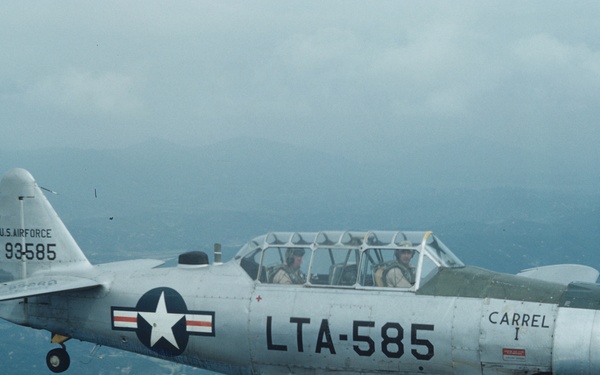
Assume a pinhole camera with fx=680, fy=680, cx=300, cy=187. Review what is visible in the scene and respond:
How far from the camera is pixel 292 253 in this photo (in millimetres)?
13383

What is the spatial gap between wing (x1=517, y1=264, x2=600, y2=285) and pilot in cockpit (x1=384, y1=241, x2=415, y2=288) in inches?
183

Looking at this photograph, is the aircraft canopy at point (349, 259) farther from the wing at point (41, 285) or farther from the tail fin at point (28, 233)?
the tail fin at point (28, 233)

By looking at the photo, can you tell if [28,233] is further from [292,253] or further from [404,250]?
[404,250]

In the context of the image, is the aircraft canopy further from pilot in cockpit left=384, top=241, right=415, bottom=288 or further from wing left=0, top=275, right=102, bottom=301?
wing left=0, top=275, right=102, bottom=301

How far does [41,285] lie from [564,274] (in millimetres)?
12156

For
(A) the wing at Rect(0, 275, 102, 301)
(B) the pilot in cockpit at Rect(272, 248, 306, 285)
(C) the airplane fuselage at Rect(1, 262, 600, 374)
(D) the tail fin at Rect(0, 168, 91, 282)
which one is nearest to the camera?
(C) the airplane fuselage at Rect(1, 262, 600, 374)

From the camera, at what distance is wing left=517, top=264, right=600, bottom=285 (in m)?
16.0

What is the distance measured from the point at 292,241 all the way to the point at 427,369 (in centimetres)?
354

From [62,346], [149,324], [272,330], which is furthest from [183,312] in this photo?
[62,346]

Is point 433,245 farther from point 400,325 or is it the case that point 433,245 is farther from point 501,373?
point 501,373

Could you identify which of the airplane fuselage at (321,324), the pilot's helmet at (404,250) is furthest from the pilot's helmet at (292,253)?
the pilot's helmet at (404,250)

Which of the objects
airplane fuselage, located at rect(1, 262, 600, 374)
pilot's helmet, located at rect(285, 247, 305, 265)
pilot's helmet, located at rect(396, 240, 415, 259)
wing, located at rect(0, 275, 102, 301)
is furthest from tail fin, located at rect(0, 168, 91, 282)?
pilot's helmet, located at rect(396, 240, 415, 259)

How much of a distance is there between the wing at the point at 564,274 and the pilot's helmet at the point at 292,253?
5834 millimetres

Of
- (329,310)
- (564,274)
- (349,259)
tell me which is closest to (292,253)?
(349,259)
